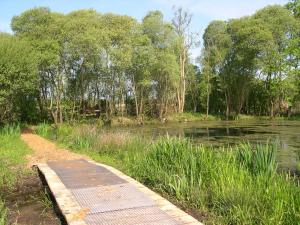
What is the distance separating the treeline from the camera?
2814 centimetres

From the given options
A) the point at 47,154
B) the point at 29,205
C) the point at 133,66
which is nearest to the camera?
the point at 29,205

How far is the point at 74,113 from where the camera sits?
33656mm

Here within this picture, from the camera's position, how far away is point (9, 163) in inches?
423

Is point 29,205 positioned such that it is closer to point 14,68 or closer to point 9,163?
point 9,163

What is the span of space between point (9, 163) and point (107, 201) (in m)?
5.54

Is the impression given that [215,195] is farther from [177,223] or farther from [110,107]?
[110,107]

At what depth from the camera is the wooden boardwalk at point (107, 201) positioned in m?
5.20

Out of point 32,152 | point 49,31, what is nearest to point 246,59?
point 49,31

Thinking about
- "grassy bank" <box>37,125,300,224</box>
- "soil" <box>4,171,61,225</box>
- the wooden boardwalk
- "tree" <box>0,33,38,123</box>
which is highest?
"tree" <box>0,33,38,123</box>

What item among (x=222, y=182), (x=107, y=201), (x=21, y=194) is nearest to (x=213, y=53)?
(x=21, y=194)

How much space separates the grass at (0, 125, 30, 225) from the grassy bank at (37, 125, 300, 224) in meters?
2.47

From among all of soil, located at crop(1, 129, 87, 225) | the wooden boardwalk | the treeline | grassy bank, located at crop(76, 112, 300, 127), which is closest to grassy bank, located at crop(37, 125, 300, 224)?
the wooden boardwalk

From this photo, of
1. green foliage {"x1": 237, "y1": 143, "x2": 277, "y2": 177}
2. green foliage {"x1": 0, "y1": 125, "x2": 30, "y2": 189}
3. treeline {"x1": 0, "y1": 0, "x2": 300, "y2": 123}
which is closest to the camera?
green foliage {"x1": 237, "y1": 143, "x2": 277, "y2": 177}

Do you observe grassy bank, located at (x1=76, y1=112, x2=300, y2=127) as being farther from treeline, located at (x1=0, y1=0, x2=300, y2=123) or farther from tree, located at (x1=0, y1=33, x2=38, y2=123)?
tree, located at (x1=0, y1=33, x2=38, y2=123)
